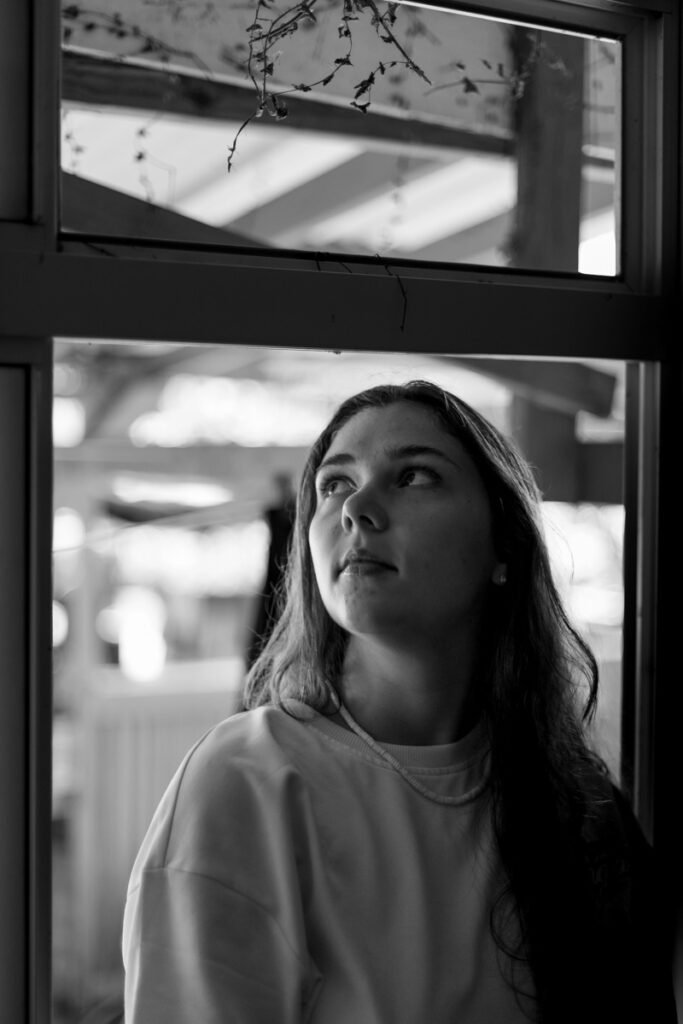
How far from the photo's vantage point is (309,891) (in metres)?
1.13

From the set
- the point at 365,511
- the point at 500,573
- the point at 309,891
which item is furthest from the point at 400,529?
the point at 309,891

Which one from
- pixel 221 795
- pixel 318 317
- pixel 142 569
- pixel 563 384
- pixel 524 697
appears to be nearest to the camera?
pixel 221 795

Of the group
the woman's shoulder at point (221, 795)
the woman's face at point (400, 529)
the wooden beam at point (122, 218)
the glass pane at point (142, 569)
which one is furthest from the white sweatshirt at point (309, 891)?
the glass pane at point (142, 569)

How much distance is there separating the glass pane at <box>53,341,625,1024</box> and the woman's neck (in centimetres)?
175

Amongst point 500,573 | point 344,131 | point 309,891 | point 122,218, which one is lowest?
point 309,891

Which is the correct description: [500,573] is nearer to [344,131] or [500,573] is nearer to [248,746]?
[248,746]

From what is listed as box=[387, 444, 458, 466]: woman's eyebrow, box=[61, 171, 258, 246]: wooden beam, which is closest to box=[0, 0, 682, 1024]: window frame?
box=[61, 171, 258, 246]: wooden beam

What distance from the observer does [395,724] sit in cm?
126

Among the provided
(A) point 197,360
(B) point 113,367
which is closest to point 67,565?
(B) point 113,367

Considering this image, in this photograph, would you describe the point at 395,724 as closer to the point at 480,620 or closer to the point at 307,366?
the point at 480,620

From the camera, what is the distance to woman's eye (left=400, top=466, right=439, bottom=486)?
124 centimetres

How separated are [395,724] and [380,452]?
1.05ft

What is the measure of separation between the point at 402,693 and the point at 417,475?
26 cm

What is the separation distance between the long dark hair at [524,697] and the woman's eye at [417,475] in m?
0.06
